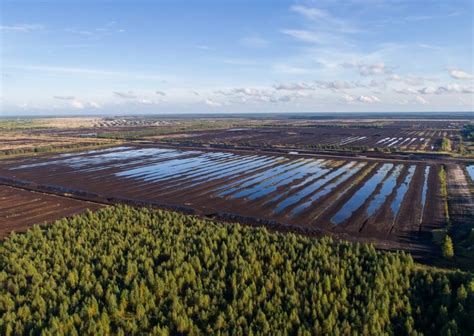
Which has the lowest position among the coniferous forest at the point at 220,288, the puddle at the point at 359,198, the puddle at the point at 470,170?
the coniferous forest at the point at 220,288

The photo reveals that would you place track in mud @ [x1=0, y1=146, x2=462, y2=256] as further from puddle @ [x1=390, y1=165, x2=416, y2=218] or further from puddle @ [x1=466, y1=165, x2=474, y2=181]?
puddle @ [x1=466, y1=165, x2=474, y2=181]

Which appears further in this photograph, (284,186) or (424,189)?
(284,186)

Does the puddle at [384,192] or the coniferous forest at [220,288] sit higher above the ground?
the puddle at [384,192]

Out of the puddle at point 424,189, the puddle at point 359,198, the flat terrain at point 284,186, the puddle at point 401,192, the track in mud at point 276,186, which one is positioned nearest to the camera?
the flat terrain at point 284,186

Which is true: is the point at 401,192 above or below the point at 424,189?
below

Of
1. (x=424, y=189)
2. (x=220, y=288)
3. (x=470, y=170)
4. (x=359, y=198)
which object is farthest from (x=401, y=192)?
(x=220, y=288)

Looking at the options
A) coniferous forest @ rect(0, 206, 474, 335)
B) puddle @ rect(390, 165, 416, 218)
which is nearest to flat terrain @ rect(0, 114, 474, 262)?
puddle @ rect(390, 165, 416, 218)

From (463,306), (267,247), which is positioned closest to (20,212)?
(267,247)

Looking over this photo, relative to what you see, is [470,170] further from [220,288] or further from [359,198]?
[220,288]

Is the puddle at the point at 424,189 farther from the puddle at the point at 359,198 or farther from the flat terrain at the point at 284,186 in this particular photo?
the puddle at the point at 359,198

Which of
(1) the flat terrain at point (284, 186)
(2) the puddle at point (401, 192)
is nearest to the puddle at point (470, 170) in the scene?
(1) the flat terrain at point (284, 186)
